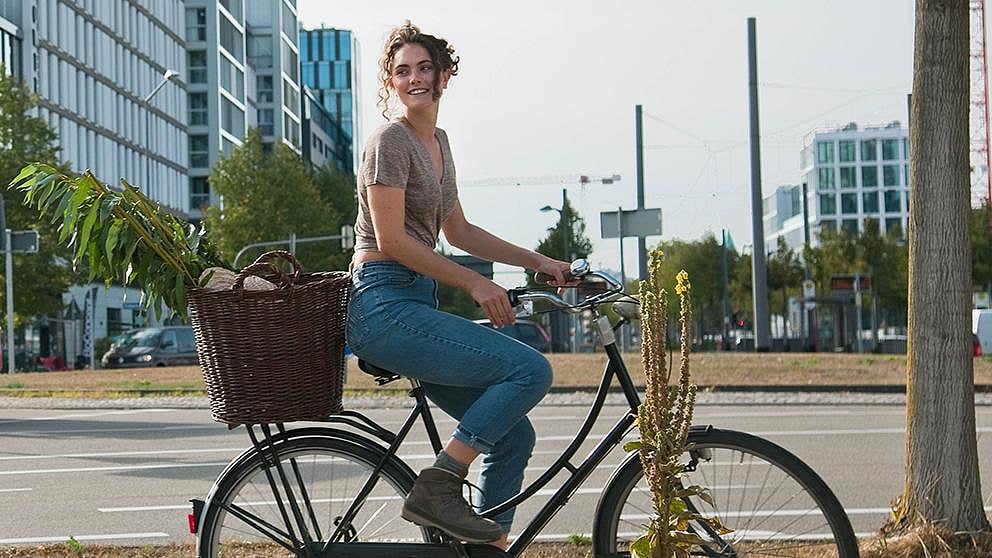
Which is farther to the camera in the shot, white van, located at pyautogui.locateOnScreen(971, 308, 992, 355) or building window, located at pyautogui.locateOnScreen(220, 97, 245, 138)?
building window, located at pyautogui.locateOnScreen(220, 97, 245, 138)

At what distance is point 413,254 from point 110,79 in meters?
73.6

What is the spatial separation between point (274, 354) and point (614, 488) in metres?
1.03

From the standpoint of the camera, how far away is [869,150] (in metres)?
140

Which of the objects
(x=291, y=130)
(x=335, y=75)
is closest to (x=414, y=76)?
(x=291, y=130)

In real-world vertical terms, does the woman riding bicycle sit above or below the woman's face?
below

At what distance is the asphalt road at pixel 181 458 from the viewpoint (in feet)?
26.4

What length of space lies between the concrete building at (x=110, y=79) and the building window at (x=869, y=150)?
72.2 meters

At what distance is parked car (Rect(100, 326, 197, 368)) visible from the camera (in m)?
49.8

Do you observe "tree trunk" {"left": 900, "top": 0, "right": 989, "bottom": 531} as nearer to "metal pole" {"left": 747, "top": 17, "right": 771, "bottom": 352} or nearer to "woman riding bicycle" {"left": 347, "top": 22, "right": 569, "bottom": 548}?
"woman riding bicycle" {"left": 347, "top": 22, "right": 569, "bottom": 548}

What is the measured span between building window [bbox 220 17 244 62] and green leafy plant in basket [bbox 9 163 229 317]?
293 feet

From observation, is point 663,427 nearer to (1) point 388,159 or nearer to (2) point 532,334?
(1) point 388,159

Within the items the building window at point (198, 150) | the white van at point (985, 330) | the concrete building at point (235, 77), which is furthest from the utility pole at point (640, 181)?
the building window at point (198, 150)

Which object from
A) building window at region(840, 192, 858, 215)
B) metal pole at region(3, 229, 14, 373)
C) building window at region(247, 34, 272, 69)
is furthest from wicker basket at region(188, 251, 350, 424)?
building window at region(840, 192, 858, 215)

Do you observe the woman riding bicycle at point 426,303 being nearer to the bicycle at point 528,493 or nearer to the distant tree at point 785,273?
the bicycle at point 528,493
